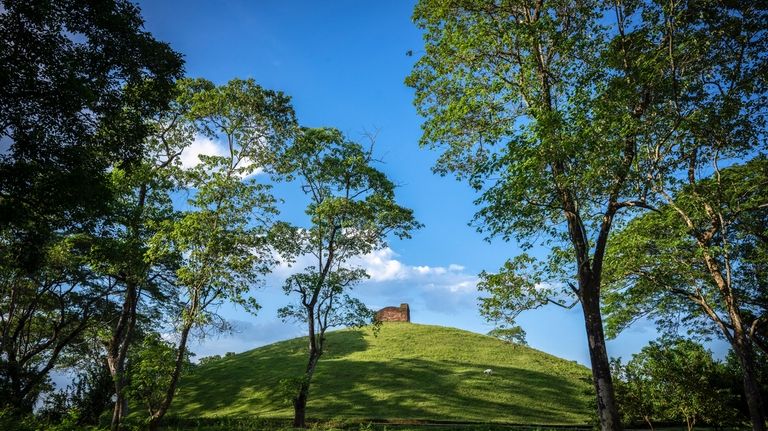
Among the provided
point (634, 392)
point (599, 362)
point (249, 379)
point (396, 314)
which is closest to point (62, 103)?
point (599, 362)

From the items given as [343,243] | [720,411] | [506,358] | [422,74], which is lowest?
[720,411]

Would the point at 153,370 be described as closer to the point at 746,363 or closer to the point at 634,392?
the point at 634,392

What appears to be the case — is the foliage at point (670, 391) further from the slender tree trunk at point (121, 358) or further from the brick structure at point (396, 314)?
the brick structure at point (396, 314)

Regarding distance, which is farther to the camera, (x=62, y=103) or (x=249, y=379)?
(x=249, y=379)

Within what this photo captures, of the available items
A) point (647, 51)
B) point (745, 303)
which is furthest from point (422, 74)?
point (745, 303)

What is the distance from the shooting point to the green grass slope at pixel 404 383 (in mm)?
33500

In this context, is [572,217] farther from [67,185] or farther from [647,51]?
[67,185]

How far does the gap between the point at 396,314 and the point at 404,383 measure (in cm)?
3082

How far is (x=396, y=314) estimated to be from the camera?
232 ft

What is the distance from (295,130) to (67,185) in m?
14.0

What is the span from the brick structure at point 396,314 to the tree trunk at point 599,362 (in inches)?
2110

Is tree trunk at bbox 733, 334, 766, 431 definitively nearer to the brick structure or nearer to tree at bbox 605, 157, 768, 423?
tree at bbox 605, 157, 768, 423

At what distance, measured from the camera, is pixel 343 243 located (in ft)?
92.6

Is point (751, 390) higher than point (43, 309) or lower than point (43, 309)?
lower
